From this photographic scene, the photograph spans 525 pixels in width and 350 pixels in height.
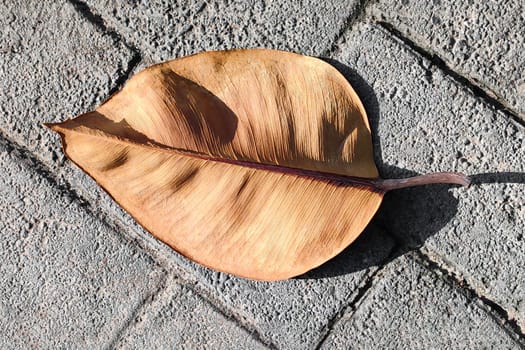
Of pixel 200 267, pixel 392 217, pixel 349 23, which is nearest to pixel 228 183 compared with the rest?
pixel 200 267

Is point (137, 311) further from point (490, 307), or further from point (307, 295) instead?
point (490, 307)

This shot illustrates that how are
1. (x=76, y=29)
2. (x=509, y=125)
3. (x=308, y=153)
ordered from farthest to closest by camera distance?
(x=76, y=29), (x=509, y=125), (x=308, y=153)

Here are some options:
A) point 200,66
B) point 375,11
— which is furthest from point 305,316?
point 375,11

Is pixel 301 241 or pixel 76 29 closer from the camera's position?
pixel 301 241

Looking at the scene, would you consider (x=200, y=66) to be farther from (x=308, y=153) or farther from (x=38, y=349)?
(x=38, y=349)

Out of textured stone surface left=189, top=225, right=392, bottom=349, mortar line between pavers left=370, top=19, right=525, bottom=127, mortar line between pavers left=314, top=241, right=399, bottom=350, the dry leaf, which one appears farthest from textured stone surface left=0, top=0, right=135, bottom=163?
mortar line between pavers left=314, top=241, right=399, bottom=350

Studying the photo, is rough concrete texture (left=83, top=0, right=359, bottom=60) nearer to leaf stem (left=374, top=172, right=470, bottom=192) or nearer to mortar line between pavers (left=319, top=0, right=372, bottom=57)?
mortar line between pavers (left=319, top=0, right=372, bottom=57)
